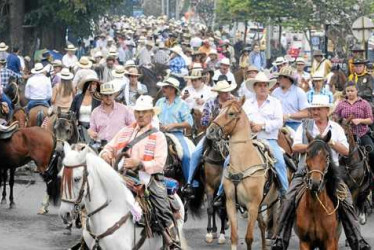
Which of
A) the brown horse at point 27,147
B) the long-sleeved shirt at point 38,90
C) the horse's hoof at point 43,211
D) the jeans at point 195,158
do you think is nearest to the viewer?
the jeans at point 195,158

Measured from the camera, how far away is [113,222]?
11.8 m

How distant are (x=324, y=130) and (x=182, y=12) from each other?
349 ft

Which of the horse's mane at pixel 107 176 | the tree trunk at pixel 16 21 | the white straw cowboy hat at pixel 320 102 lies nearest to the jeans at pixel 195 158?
the white straw cowboy hat at pixel 320 102

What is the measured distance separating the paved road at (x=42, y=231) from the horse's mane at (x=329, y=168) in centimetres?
404

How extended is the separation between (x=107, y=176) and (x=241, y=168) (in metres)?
3.73

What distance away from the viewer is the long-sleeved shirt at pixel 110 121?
15.9 meters

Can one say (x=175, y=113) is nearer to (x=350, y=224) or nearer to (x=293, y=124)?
(x=293, y=124)

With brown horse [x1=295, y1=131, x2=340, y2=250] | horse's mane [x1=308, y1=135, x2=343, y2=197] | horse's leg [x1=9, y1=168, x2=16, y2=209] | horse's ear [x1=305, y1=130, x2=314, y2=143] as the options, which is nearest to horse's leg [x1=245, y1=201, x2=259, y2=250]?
brown horse [x1=295, y1=131, x2=340, y2=250]

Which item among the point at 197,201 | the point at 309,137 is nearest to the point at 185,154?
the point at 197,201

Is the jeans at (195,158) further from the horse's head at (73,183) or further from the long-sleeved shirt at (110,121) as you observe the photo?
the horse's head at (73,183)

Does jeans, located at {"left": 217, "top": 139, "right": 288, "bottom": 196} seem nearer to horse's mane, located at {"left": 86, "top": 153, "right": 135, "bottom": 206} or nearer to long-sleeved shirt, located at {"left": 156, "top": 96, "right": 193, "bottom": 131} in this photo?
long-sleeved shirt, located at {"left": 156, "top": 96, "right": 193, "bottom": 131}

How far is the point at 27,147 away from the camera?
19234mm

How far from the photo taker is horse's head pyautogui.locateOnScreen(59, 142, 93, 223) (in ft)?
37.2

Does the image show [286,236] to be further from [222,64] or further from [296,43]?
[296,43]
